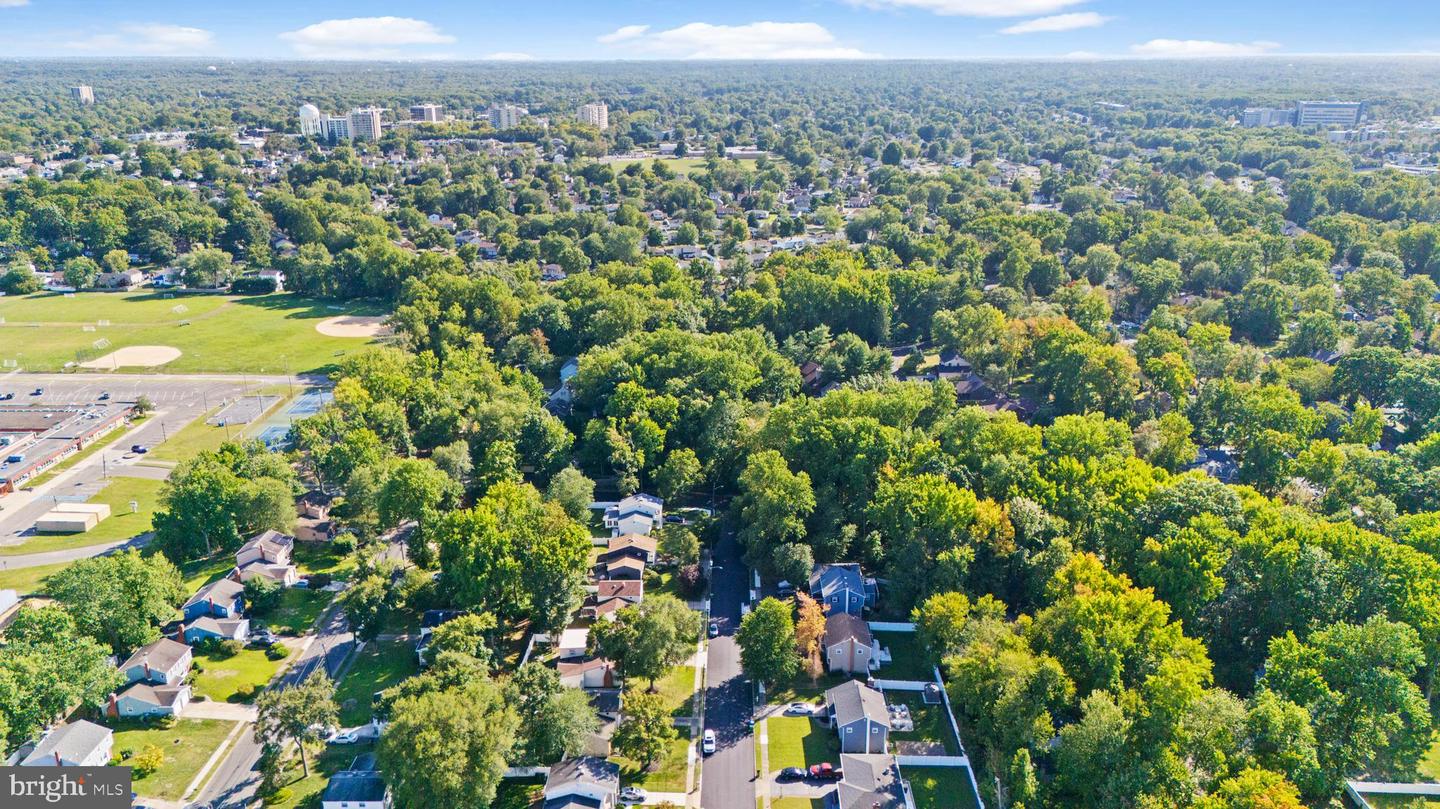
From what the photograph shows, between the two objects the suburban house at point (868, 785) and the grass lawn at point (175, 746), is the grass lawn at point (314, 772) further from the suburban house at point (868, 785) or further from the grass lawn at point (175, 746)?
the suburban house at point (868, 785)

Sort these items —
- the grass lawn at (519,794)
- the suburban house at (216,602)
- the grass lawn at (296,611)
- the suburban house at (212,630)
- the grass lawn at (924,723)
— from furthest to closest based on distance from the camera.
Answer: the grass lawn at (296,611) → the suburban house at (216,602) → the suburban house at (212,630) → the grass lawn at (924,723) → the grass lawn at (519,794)

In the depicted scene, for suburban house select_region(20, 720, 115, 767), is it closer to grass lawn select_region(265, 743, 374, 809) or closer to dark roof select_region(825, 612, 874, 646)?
grass lawn select_region(265, 743, 374, 809)

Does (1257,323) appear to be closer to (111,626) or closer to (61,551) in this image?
(111,626)

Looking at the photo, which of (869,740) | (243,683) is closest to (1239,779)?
(869,740)

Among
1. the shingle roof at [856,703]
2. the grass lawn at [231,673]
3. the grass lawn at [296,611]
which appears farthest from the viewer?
the grass lawn at [296,611]

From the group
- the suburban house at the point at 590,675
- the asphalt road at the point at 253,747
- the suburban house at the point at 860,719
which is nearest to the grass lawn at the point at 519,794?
the suburban house at the point at 590,675

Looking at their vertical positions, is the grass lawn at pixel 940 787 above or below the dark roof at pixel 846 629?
below

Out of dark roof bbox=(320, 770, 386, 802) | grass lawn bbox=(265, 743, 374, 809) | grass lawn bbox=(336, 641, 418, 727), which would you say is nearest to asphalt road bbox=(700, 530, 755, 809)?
dark roof bbox=(320, 770, 386, 802)
